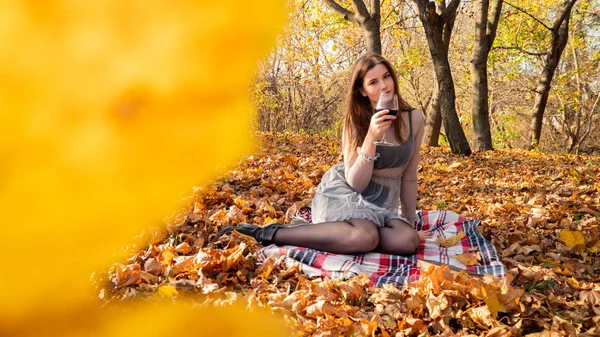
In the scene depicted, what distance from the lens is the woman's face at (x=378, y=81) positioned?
317cm

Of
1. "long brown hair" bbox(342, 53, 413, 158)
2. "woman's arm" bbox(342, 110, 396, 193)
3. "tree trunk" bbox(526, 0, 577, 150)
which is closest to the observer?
"woman's arm" bbox(342, 110, 396, 193)

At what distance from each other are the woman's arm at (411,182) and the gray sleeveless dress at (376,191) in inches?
1.5

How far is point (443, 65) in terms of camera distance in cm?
734

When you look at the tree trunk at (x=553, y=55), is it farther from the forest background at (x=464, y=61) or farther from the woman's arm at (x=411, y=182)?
the woman's arm at (x=411, y=182)

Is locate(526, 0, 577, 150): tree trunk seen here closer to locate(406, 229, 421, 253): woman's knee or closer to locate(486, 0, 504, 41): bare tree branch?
locate(486, 0, 504, 41): bare tree branch

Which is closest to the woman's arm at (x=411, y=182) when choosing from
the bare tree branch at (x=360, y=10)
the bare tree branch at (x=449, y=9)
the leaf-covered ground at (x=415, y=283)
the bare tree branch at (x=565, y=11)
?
the leaf-covered ground at (x=415, y=283)

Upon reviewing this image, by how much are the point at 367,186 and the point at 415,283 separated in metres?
1.21

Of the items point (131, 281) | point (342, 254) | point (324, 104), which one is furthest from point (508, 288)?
point (324, 104)

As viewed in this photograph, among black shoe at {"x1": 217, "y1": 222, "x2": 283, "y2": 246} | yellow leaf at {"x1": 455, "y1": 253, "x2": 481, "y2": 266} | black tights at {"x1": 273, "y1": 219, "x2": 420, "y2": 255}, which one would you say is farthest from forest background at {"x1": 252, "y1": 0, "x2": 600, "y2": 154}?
yellow leaf at {"x1": 455, "y1": 253, "x2": 481, "y2": 266}

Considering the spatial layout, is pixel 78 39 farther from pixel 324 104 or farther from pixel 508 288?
pixel 324 104

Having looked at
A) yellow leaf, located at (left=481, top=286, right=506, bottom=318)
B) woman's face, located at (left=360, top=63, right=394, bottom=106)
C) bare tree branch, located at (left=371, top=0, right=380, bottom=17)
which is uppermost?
bare tree branch, located at (left=371, top=0, right=380, bottom=17)

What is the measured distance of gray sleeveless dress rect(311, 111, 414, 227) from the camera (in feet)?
10.4

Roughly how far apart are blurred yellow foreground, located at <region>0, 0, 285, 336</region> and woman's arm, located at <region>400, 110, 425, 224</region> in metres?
3.28

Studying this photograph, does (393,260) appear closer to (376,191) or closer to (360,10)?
(376,191)
